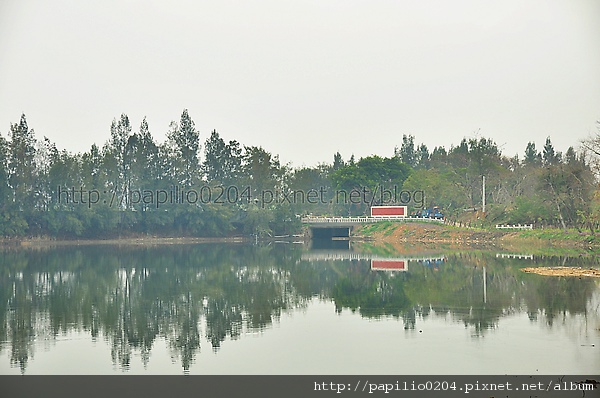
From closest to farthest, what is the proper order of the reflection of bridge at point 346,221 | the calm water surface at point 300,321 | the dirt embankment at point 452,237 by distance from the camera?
1. the calm water surface at point 300,321
2. the dirt embankment at point 452,237
3. the reflection of bridge at point 346,221

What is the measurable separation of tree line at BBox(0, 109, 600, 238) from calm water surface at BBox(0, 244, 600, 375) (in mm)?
33649

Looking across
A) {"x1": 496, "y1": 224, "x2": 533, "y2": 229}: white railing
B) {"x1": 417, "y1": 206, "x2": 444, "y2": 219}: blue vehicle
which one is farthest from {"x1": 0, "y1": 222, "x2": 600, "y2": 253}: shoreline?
{"x1": 417, "y1": 206, "x2": 444, "y2": 219}: blue vehicle

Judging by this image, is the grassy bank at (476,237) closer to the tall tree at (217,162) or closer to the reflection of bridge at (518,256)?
the reflection of bridge at (518,256)

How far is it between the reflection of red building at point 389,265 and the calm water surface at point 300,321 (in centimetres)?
73

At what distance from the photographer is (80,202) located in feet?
262

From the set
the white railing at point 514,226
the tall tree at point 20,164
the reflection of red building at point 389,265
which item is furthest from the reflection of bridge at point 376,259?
the tall tree at point 20,164

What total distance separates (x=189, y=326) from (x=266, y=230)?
66.3 meters

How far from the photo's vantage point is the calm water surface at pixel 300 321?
17828 mm

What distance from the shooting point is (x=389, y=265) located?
46969mm

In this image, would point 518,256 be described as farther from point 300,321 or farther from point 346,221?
point 346,221

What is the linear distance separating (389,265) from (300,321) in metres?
23.3

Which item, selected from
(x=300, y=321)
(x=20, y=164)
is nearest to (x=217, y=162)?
(x=20, y=164)

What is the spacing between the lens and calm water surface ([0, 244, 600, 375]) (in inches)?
702

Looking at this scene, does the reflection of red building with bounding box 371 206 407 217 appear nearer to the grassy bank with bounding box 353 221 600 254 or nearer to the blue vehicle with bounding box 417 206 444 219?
the grassy bank with bounding box 353 221 600 254
